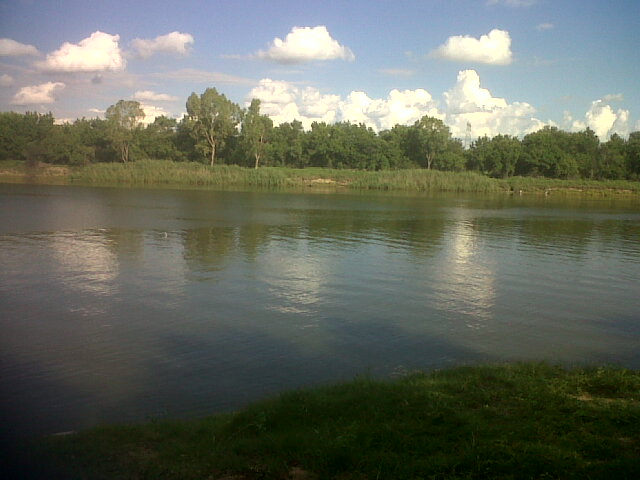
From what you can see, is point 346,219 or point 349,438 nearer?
point 349,438

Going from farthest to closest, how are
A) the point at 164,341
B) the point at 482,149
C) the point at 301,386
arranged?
the point at 482,149 < the point at 164,341 < the point at 301,386

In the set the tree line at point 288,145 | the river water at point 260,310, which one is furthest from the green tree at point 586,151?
the river water at point 260,310

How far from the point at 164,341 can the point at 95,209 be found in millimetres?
32024

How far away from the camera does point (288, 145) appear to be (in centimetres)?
12188

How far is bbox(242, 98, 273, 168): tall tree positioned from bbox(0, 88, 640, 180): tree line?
19 centimetres

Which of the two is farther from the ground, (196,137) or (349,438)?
(196,137)

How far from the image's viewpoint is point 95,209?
41594 millimetres

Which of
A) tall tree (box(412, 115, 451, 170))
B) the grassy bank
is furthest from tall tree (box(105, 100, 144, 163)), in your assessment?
the grassy bank

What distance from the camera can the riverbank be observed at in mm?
84812

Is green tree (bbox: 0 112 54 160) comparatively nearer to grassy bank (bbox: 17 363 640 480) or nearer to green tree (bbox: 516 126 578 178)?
green tree (bbox: 516 126 578 178)

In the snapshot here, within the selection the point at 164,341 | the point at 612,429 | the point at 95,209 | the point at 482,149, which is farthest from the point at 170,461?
the point at 482,149

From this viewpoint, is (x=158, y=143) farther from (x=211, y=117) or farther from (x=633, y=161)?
(x=633, y=161)

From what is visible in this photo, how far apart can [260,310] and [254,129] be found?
92897mm

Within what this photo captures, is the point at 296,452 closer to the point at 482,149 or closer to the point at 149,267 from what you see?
the point at 149,267
